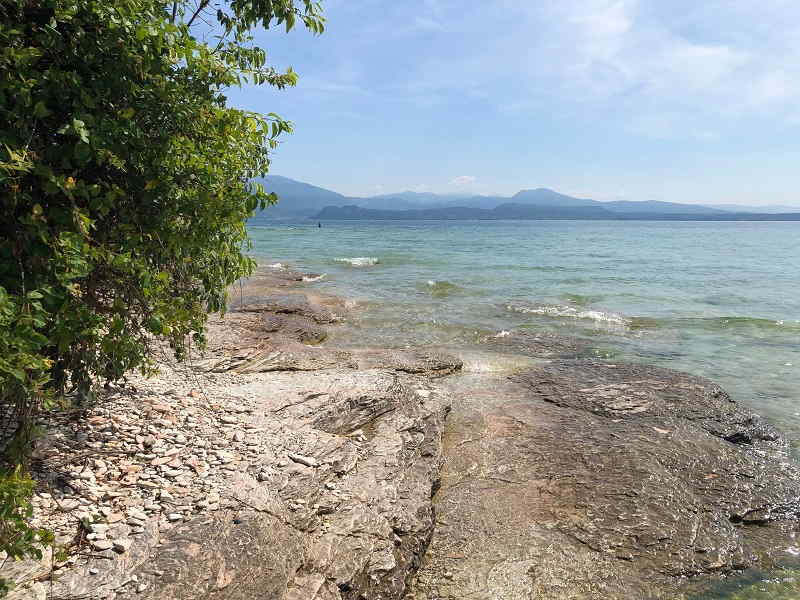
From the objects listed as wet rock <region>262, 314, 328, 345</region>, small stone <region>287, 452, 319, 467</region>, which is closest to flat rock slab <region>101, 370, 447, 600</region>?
small stone <region>287, 452, 319, 467</region>

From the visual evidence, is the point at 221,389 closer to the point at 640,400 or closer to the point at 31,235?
the point at 31,235

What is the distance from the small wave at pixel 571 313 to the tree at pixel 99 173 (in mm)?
16742

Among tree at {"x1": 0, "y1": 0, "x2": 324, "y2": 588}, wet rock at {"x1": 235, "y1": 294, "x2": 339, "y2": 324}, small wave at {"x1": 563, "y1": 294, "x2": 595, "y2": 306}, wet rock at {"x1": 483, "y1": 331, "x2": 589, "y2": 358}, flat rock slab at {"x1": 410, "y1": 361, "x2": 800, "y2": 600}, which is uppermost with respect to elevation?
tree at {"x1": 0, "y1": 0, "x2": 324, "y2": 588}

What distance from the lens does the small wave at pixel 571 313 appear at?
19188 mm

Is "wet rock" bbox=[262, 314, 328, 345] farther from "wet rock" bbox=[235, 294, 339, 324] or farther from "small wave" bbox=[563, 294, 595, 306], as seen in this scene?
"small wave" bbox=[563, 294, 595, 306]

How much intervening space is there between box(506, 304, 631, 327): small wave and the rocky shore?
9334 mm

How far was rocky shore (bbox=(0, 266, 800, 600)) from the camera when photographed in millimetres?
4562

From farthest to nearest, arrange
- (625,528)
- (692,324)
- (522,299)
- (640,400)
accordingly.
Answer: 1. (522,299)
2. (692,324)
3. (640,400)
4. (625,528)

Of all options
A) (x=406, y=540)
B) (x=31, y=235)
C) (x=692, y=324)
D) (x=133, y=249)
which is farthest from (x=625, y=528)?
(x=692, y=324)

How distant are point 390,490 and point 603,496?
2.99 m

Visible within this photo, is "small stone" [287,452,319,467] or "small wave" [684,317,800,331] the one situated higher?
"small stone" [287,452,319,467]

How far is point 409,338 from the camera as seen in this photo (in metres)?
15.1

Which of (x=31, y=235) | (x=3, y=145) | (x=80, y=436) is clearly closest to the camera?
(x=3, y=145)

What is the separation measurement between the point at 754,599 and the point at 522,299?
18.1 m
